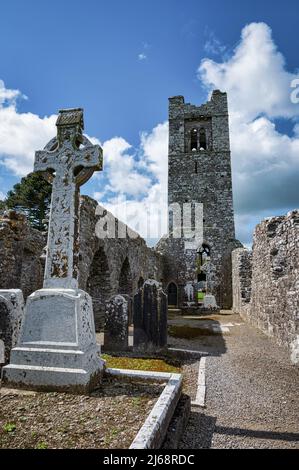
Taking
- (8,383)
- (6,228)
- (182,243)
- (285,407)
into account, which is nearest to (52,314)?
(8,383)

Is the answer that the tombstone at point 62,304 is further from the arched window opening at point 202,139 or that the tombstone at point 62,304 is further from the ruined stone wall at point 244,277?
the arched window opening at point 202,139

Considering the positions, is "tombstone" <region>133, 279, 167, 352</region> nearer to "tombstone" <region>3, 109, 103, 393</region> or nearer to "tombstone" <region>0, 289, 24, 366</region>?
"tombstone" <region>0, 289, 24, 366</region>

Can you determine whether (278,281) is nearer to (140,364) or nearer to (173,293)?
(140,364)

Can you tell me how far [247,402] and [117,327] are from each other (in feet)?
10.5

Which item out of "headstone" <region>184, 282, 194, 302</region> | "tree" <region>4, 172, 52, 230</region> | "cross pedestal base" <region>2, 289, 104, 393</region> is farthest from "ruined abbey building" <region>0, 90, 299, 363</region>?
"tree" <region>4, 172, 52, 230</region>

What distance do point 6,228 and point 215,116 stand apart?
1996 cm

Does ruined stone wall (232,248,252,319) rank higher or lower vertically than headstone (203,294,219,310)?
higher

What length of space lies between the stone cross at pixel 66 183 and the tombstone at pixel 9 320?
1110mm

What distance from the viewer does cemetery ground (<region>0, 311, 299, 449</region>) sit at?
6.59ft

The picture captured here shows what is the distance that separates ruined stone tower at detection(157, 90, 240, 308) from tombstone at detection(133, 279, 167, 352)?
481 inches

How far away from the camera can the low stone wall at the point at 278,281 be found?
19.1 feet

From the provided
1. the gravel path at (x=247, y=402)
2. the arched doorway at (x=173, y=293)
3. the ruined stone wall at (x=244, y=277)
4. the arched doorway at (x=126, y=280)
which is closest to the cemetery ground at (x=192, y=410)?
the gravel path at (x=247, y=402)

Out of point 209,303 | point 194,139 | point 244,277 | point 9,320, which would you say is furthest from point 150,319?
point 194,139

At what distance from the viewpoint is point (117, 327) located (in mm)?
6098
